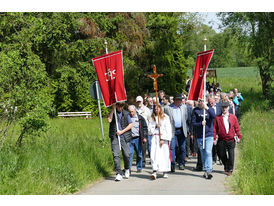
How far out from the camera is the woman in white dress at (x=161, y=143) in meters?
11.1

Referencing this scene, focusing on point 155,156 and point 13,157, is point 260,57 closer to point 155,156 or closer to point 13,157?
point 155,156

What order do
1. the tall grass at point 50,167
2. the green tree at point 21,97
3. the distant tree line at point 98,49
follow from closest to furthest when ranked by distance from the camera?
1. the tall grass at point 50,167
2. the green tree at point 21,97
3. the distant tree line at point 98,49

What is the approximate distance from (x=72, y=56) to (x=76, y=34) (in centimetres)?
238

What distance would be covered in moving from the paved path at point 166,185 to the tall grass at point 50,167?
402 millimetres

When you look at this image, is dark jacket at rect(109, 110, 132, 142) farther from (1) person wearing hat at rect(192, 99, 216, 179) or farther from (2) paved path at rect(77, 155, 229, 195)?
(1) person wearing hat at rect(192, 99, 216, 179)

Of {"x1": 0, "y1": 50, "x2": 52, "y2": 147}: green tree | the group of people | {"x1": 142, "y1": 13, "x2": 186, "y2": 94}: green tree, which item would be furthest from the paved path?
{"x1": 142, "y1": 13, "x2": 186, "y2": 94}: green tree

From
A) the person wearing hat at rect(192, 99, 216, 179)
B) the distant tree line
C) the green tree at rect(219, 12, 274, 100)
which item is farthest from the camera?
the distant tree line

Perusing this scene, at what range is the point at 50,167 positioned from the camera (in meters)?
9.66

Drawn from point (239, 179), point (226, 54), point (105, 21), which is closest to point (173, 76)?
point (105, 21)

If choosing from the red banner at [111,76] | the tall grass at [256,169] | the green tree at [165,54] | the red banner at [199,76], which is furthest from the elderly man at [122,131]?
the green tree at [165,54]

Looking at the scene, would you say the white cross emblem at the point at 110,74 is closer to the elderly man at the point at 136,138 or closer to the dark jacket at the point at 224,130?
the elderly man at the point at 136,138

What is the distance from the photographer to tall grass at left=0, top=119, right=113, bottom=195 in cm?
846

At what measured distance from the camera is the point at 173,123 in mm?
11867

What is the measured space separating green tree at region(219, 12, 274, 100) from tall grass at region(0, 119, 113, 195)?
786 inches
